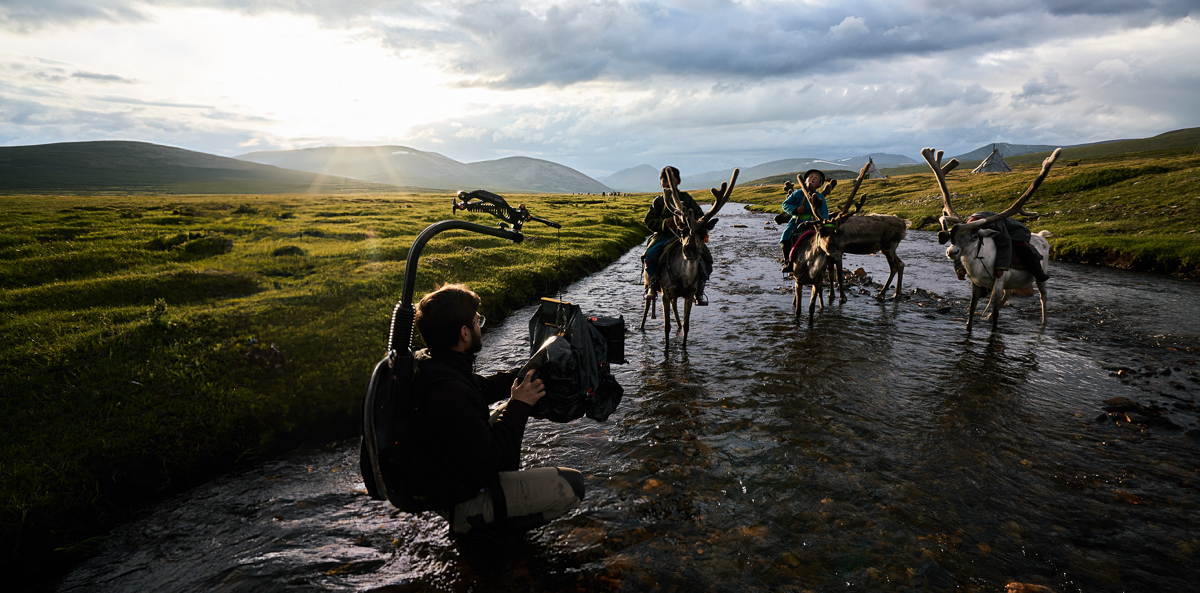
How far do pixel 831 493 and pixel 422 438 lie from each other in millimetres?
5519

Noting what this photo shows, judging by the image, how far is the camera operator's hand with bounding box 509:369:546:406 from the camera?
4.57 metres

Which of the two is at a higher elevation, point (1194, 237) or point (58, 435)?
point (1194, 237)

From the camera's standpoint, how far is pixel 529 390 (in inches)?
181

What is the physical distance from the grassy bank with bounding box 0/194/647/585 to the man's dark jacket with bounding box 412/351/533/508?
17.4 feet

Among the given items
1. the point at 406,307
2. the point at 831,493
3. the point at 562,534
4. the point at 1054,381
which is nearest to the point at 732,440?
the point at 831,493

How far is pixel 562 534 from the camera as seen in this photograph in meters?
5.76

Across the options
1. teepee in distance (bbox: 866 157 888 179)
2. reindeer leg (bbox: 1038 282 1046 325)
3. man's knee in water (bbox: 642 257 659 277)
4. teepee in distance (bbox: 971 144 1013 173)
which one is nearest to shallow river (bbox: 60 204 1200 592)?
reindeer leg (bbox: 1038 282 1046 325)

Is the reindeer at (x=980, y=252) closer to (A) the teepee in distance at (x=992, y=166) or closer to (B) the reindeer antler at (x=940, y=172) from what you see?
(B) the reindeer antler at (x=940, y=172)

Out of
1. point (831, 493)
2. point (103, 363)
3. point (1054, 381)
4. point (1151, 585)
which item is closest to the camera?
point (1151, 585)

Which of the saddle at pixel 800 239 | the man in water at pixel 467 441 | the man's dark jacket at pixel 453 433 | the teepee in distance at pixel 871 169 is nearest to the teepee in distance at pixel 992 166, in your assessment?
the teepee in distance at pixel 871 169

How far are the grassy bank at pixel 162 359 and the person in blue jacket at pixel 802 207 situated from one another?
31.7 ft

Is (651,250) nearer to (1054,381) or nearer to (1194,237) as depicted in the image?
(1054,381)

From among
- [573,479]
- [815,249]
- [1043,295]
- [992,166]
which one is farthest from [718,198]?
[992,166]

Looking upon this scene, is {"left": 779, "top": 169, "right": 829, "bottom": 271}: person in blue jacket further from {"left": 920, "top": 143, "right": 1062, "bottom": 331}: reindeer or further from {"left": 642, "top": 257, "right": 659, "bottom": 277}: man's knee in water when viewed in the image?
{"left": 642, "top": 257, "right": 659, "bottom": 277}: man's knee in water
